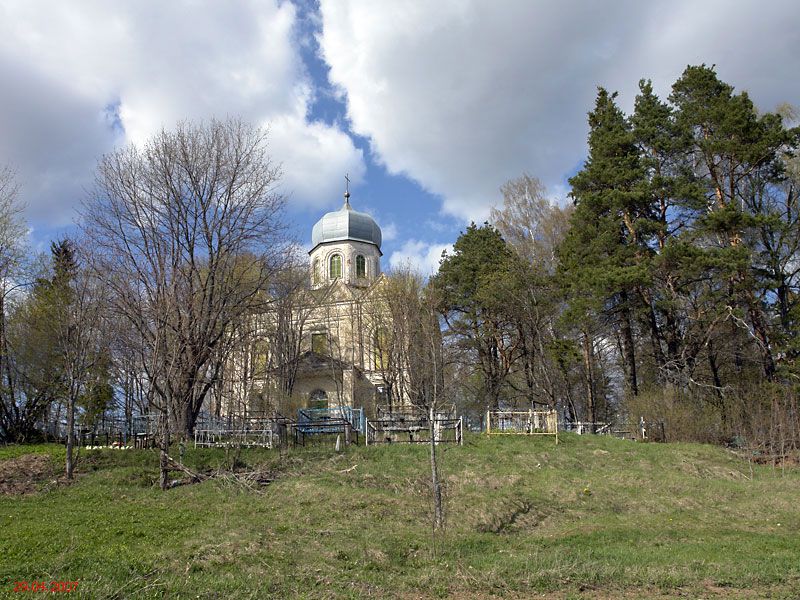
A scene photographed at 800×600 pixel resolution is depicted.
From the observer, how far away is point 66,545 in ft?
27.8

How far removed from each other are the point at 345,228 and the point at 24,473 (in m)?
30.6

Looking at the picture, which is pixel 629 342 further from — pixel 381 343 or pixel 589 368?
pixel 381 343

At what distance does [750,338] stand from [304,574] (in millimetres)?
21989

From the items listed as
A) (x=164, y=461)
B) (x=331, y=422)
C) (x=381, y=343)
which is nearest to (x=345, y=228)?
(x=381, y=343)

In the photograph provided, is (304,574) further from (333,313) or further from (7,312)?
(333,313)

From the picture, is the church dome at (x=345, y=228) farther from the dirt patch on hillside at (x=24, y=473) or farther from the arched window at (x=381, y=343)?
the dirt patch on hillside at (x=24, y=473)

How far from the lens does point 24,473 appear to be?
14422 mm

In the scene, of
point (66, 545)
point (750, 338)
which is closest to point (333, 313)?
point (750, 338)

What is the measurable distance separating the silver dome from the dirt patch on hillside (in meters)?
29.1

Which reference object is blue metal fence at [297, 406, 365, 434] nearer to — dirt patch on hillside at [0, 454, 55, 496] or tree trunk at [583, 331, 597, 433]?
dirt patch on hillside at [0, 454, 55, 496]

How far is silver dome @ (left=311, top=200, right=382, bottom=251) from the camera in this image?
1710 inches

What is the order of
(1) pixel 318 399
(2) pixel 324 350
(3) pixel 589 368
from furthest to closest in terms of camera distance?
(2) pixel 324 350 < (1) pixel 318 399 < (3) pixel 589 368

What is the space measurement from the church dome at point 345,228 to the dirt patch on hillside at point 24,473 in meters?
29.1

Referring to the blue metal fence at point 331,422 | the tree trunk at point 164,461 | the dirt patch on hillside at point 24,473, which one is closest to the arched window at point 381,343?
the blue metal fence at point 331,422
